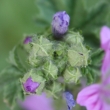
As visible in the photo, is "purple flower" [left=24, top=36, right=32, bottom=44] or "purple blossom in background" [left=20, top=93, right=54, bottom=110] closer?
"purple flower" [left=24, top=36, right=32, bottom=44]

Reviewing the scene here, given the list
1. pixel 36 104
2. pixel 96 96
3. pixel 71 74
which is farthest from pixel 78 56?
pixel 36 104

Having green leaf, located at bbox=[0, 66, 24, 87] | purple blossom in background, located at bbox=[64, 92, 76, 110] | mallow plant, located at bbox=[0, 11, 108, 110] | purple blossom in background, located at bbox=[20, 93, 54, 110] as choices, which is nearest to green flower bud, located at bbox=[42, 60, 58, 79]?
mallow plant, located at bbox=[0, 11, 108, 110]

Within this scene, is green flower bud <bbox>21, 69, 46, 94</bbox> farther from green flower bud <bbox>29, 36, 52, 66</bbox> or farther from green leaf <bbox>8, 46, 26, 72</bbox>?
green leaf <bbox>8, 46, 26, 72</bbox>

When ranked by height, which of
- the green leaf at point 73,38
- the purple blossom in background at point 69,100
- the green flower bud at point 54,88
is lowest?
the purple blossom in background at point 69,100

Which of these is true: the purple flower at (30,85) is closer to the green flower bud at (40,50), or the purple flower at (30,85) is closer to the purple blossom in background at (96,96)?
the green flower bud at (40,50)

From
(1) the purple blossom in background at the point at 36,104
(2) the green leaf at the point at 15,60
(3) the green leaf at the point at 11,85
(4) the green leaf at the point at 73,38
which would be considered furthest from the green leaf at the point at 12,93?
(1) the purple blossom in background at the point at 36,104

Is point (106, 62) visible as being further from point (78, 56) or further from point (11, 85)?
point (11, 85)
